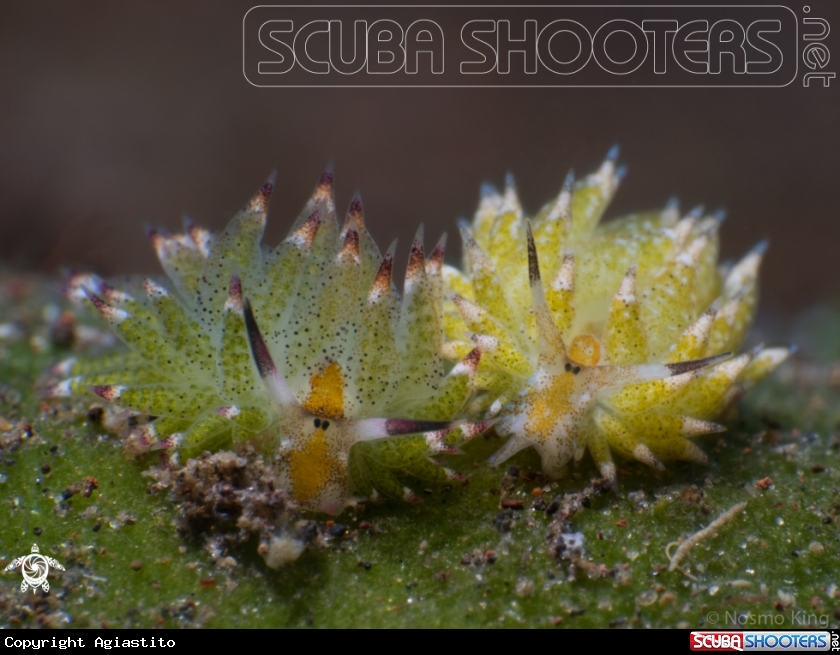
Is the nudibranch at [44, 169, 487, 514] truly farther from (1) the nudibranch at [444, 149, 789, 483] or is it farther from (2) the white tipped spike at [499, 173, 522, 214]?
(2) the white tipped spike at [499, 173, 522, 214]

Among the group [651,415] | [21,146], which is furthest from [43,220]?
[651,415]

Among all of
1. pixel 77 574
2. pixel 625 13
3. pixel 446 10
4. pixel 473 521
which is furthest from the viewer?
pixel 446 10

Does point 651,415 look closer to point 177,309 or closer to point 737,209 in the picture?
point 177,309

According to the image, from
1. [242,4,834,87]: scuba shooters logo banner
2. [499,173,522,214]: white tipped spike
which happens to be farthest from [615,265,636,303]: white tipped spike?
[242,4,834,87]: scuba shooters logo banner

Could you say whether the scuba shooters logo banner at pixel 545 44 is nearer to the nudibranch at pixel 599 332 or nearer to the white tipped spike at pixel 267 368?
the nudibranch at pixel 599 332

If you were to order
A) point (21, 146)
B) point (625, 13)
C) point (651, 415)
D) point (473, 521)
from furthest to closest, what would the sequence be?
Result: point (21, 146) < point (625, 13) < point (651, 415) < point (473, 521)

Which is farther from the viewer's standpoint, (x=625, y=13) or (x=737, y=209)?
(x=737, y=209)

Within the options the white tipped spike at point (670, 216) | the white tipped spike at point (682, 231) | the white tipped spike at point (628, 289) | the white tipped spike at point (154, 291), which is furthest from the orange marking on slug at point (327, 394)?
the white tipped spike at point (670, 216)

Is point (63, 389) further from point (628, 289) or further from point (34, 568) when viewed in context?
point (628, 289)
